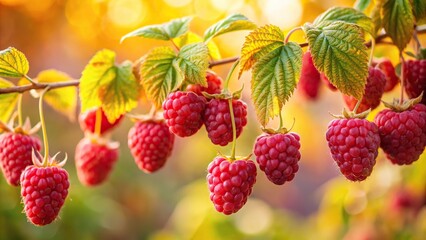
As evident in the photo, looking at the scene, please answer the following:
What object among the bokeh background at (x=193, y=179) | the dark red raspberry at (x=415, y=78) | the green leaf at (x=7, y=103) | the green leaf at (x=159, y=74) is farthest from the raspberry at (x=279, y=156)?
the green leaf at (x=7, y=103)

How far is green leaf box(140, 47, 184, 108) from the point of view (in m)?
1.51

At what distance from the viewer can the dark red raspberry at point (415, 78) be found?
1.56 m

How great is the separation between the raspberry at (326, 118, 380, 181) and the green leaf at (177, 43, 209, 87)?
0.33 m

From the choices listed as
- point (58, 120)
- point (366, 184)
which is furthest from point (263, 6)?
point (58, 120)

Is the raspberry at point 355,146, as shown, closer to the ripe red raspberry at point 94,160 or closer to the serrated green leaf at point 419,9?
the serrated green leaf at point 419,9

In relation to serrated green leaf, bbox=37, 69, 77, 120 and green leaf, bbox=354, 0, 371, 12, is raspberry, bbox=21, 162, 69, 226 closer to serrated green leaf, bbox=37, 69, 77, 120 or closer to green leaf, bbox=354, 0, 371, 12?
serrated green leaf, bbox=37, 69, 77, 120

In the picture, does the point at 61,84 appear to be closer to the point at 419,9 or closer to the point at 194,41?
the point at 194,41

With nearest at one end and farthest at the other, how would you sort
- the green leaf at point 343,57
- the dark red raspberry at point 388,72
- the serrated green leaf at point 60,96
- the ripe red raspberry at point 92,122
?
the green leaf at point 343,57, the dark red raspberry at point 388,72, the serrated green leaf at point 60,96, the ripe red raspberry at point 92,122

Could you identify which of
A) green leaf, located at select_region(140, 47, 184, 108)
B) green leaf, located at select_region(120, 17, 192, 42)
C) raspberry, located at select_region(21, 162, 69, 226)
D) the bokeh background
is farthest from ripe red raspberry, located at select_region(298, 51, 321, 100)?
raspberry, located at select_region(21, 162, 69, 226)

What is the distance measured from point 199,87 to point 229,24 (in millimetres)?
172

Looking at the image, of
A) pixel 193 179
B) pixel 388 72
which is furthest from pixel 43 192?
pixel 193 179

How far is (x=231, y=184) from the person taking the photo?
1411mm

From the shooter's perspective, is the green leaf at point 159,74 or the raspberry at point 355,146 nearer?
the raspberry at point 355,146

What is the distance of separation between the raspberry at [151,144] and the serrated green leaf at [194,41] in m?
0.23
